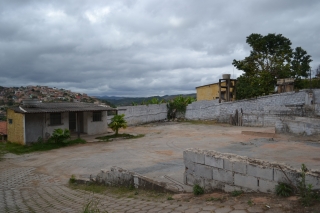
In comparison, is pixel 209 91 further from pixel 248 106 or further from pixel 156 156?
pixel 156 156

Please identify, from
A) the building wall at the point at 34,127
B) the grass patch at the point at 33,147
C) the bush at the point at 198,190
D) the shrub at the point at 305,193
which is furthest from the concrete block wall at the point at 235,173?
the building wall at the point at 34,127

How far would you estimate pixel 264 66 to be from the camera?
31.9 metres

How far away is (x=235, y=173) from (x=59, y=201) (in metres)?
4.57

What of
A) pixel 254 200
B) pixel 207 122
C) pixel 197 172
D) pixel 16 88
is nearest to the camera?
pixel 254 200

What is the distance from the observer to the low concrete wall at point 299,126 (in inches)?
593

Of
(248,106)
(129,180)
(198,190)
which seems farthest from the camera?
(248,106)

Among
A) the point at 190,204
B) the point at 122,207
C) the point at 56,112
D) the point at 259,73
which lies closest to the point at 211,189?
the point at 190,204

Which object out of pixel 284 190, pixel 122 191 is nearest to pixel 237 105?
pixel 122 191

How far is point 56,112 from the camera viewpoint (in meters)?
18.9

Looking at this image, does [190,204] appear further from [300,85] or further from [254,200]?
[300,85]

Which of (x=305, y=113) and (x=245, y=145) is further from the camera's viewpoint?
(x=305, y=113)

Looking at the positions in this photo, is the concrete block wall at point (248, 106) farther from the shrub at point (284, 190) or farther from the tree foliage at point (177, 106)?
the shrub at point (284, 190)

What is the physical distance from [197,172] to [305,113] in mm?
19193

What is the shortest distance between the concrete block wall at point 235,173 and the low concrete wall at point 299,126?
1173 centimetres
